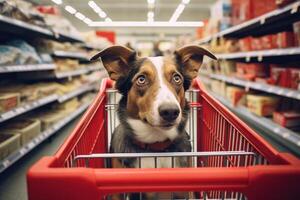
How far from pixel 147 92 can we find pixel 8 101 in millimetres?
1698

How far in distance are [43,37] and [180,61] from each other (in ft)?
11.7

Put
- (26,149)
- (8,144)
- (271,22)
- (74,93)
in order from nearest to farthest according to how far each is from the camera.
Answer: (8,144)
(26,149)
(271,22)
(74,93)

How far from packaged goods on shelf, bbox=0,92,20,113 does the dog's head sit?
4.48 ft

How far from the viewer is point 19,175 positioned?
2729mm

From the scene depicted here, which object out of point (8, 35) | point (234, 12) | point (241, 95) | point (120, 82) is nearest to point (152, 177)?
point (120, 82)

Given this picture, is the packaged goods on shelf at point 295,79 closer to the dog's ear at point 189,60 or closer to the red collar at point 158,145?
the dog's ear at point 189,60

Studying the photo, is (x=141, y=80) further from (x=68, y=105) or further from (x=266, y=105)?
(x=68, y=105)

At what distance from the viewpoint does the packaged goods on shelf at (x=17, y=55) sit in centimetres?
269

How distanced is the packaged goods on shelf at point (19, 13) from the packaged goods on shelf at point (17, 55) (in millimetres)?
287

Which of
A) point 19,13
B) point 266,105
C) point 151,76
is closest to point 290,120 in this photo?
point 266,105

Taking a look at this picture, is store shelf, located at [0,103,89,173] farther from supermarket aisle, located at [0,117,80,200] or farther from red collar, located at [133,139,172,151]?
red collar, located at [133,139,172,151]

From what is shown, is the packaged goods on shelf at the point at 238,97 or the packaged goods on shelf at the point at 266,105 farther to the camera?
the packaged goods on shelf at the point at 238,97

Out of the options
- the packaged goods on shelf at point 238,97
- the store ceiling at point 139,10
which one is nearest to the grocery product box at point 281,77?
the packaged goods on shelf at point 238,97

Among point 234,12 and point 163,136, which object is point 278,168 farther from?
point 234,12
